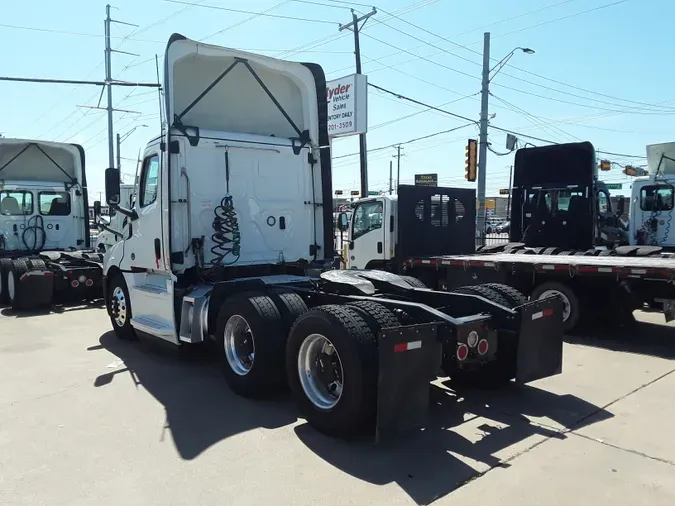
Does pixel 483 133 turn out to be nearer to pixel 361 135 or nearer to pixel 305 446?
pixel 361 135

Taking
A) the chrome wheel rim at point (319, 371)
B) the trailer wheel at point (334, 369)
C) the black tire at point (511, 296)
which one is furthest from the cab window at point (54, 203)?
the black tire at point (511, 296)

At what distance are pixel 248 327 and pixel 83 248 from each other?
9787mm

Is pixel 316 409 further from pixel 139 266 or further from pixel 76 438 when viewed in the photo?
pixel 139 266

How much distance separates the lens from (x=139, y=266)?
7.46 metres

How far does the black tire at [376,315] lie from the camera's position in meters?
4.59

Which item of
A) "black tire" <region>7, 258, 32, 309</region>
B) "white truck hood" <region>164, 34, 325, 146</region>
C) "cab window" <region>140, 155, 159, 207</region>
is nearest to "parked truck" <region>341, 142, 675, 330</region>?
"white truck hood" <region>164, 34, 325, 146</region>

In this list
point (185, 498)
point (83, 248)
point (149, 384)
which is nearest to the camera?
point (185, 498)

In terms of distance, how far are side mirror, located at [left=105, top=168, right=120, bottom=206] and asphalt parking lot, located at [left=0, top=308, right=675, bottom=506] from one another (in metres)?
2.20

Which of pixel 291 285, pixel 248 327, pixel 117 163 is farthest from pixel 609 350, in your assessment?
pixel 117 163

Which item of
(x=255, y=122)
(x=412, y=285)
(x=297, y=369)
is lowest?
(x=297, y=369)

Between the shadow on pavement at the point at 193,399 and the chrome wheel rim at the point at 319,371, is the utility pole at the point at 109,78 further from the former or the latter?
the chrome wheel rim at the point at 319,371

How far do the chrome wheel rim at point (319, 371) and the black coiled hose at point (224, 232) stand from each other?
93.4 inches

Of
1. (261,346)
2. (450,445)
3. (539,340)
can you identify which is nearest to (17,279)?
(261,346)

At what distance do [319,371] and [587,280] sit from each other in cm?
532
